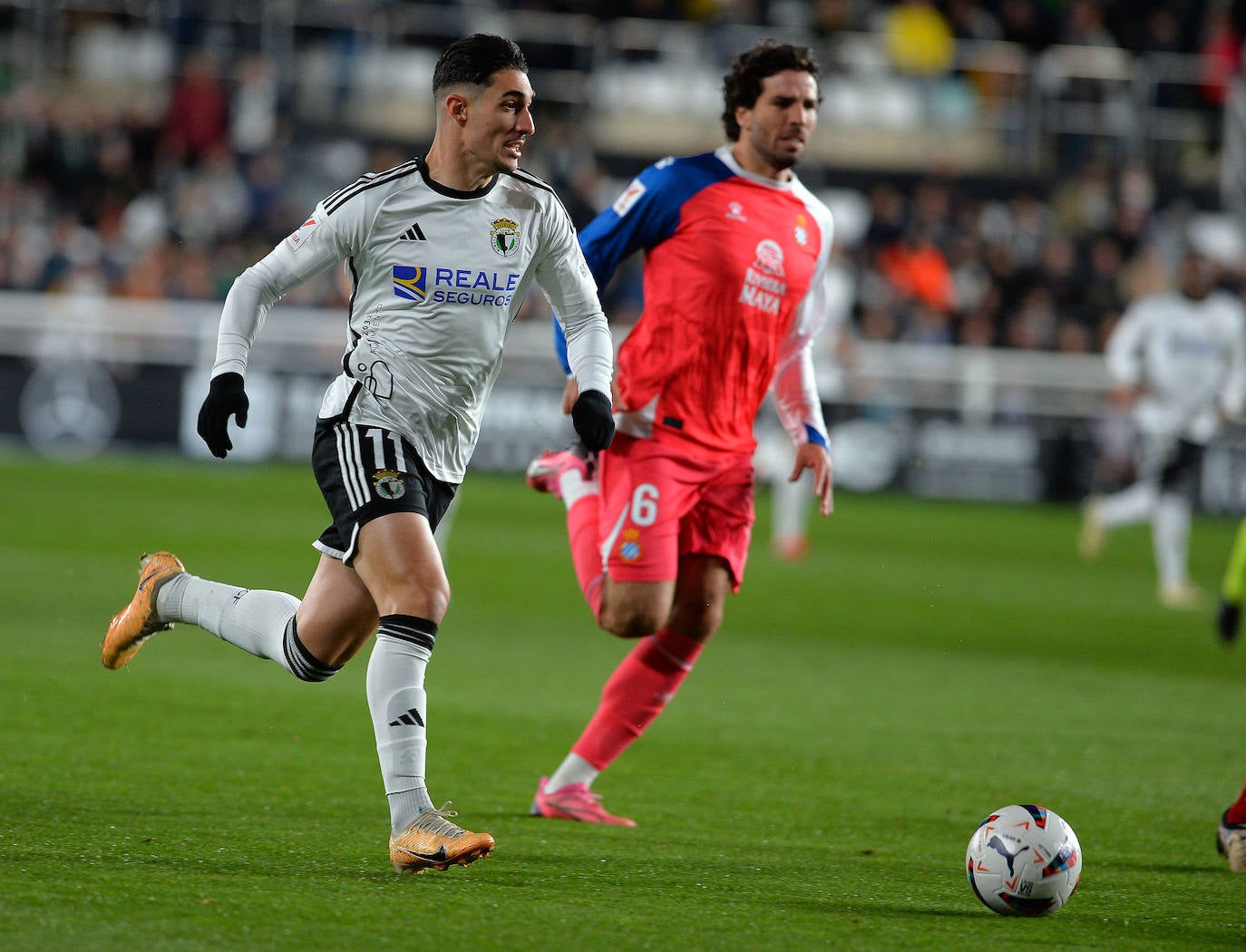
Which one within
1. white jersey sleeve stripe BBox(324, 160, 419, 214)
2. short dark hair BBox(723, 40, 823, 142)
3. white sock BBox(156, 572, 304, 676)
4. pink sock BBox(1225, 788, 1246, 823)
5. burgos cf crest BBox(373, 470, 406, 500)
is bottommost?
pink sock BBox(1225, 788, 1246, 823)

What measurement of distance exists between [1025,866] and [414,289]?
2.07 metres

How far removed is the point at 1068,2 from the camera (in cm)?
2361

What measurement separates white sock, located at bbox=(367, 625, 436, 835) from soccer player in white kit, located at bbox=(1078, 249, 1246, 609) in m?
9.22

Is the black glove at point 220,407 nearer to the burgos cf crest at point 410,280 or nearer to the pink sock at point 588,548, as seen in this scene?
the burgos cf crest at point 410,280

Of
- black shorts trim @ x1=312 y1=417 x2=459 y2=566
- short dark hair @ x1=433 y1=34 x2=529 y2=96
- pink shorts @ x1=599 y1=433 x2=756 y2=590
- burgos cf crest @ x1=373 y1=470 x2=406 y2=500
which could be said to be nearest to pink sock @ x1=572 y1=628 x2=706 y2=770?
pink shorts @ x1=599 y1=433 x2=756 y2=590

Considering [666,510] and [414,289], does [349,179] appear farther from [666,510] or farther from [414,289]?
[414,289]

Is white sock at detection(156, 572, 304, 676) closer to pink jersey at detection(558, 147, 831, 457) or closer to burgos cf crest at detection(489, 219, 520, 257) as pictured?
burgos cf crest at detection(489, 219, 520, 257)

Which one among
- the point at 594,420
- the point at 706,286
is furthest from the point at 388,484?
the point at 706,286

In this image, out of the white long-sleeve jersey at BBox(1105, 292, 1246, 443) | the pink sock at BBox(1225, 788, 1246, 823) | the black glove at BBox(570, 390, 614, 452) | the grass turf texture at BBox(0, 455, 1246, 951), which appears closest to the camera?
the grass turf texture at BBox(0, 455, 1246, 951)

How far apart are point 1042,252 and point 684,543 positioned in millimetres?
17055

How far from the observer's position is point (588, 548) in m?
5.60

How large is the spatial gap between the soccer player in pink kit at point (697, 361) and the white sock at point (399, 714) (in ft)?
3.70

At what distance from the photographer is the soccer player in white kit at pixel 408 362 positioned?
435 centimetres

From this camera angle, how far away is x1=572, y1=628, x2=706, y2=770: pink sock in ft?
17.8
